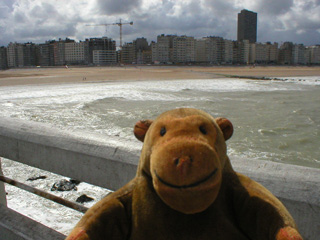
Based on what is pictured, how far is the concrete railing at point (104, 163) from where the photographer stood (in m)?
1.25

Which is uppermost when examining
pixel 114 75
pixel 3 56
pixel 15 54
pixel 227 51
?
pixel 227 51

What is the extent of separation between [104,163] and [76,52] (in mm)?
185493

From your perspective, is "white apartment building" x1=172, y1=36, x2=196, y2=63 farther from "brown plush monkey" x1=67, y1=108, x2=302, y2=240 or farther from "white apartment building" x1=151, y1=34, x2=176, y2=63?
"brown plush monkey" x1=67, y1=108, x2=302, y2=240

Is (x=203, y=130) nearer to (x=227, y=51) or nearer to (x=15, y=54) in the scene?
(x=227, y=51)

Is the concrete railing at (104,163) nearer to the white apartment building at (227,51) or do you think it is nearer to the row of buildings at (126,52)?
the row of buildings at (126,52)

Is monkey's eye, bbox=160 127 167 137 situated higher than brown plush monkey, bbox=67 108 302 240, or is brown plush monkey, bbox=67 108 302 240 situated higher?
monkey's eye, bbox=160 127 167 137

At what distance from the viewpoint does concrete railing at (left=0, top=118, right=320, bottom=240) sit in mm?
1253

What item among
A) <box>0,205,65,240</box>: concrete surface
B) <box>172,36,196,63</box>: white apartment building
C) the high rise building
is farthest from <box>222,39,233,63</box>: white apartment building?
<box>0,205,65,240</box>: concrete surface

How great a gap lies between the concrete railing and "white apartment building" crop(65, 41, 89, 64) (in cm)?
17640

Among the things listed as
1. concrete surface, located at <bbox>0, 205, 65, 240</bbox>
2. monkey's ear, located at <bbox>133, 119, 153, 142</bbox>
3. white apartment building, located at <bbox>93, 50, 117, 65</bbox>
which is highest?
white apartment building, located at <bbox>93, 50, 117, 65</bbox>

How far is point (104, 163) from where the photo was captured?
5.91ft

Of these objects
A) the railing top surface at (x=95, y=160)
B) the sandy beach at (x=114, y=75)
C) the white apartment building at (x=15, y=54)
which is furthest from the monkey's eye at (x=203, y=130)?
the white apartment building at (x=15, y=54)

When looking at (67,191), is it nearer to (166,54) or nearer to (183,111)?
(183,111)

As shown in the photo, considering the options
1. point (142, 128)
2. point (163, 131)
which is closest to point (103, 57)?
point (142, 128)
